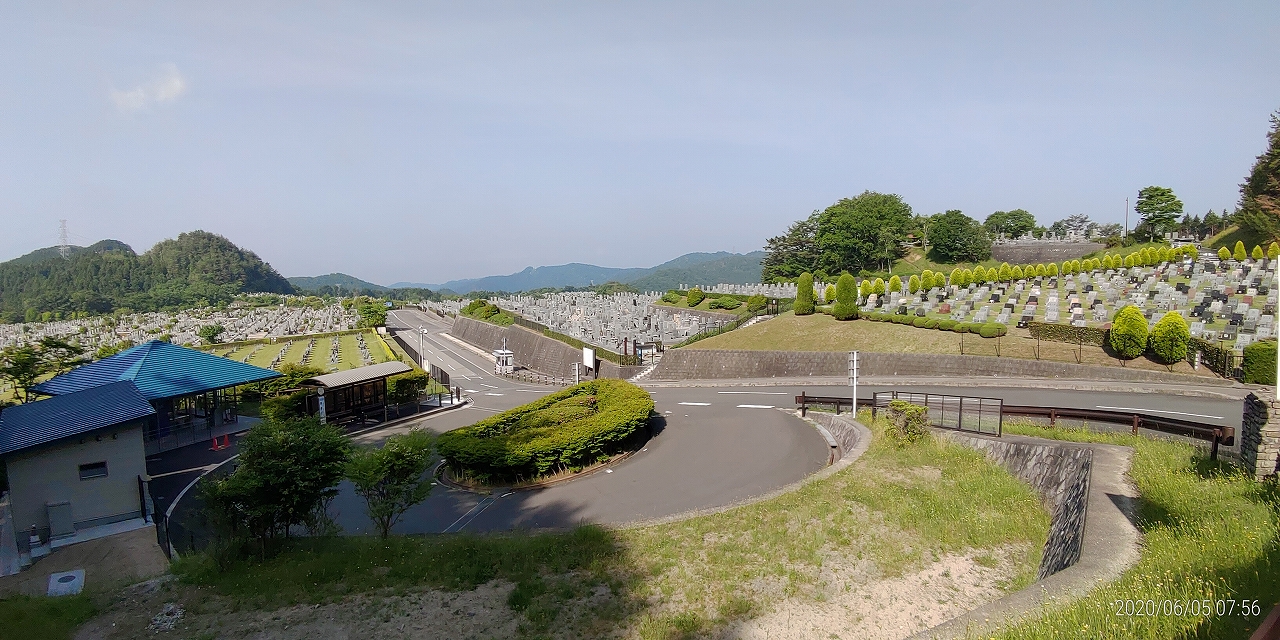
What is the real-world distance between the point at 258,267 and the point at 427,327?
10265 centimetres

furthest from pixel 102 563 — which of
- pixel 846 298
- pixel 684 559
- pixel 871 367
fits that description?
pixel 846 298

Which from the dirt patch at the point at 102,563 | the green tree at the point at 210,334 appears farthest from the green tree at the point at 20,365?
the green tree at the point at 210,334

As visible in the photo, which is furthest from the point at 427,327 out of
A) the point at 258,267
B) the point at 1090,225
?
the point at 258,267

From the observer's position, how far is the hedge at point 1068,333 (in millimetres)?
21016

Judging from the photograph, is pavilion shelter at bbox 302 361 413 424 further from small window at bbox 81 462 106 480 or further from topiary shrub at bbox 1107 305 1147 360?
topiary shrub at bbox 1107 305 1147 360

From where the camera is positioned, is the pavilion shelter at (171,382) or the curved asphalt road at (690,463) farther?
the pavilion shelter at (171,382)

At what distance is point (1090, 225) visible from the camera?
3243 inches

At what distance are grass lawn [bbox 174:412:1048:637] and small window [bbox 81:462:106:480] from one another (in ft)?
14.0

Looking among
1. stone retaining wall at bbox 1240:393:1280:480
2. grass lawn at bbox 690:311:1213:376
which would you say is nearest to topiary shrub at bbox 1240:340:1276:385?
grass lawn at bbox 690:311:1213:376

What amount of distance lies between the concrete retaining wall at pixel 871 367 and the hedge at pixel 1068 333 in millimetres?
1794

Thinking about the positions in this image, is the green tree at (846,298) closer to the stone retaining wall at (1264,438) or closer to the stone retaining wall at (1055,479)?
the stone retaining wall at (1055,479)

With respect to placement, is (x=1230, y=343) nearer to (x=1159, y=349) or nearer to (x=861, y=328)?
(x=1159, y=349)

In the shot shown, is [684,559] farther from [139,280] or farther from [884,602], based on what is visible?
[139,280]

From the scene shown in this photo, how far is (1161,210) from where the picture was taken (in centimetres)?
5597
